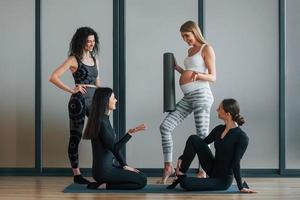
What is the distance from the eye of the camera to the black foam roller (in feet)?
16.1

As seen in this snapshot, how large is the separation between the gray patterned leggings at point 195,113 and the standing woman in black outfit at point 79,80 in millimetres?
728

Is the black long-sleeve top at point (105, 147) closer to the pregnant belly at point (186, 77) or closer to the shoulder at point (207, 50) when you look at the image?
the pregnant belly at point (186, 77)

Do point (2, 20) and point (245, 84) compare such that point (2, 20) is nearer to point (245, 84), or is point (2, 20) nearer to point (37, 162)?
point (37, 162)

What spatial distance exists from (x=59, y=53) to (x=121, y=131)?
3.40 ft

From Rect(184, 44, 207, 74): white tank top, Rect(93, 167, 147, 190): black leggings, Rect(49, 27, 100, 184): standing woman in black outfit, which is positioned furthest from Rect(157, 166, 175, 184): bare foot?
Rect(184, 44, 207, 74): white tank top

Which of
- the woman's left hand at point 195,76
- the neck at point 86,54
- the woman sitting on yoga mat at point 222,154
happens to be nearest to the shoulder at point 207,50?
the woman's left hand at point 195,76

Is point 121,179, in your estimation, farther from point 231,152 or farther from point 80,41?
point 80,41

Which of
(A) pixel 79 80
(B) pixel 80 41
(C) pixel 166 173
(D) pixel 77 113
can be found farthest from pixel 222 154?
(B) pixel 80 41

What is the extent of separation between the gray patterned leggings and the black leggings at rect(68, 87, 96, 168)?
700mm

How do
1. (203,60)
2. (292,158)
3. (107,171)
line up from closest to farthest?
(107,171) < (203,60) < (292,158)

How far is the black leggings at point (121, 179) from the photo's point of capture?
14.9ft

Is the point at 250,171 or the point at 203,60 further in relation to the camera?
the point at 250,171

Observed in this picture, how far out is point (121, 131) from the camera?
18.8 ft

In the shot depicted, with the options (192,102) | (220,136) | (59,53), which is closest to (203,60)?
(192,102)
